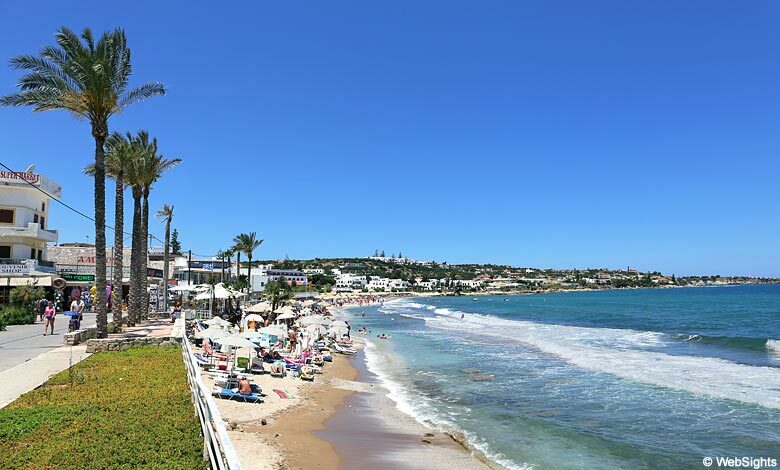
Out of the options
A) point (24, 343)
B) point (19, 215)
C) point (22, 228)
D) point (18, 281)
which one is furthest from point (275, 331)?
point (19, 215)

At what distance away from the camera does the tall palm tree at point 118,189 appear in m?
21.5

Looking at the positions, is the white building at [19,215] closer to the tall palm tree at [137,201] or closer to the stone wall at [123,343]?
the tall palm tree at [137,201]

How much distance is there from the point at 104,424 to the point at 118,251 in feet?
49.6

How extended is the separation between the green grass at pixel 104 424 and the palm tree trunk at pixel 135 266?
12362mm

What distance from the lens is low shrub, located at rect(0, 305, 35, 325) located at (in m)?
Answer: 26.0

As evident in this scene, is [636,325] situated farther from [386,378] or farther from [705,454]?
[705,454]

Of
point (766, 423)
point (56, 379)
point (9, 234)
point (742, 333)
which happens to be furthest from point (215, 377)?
point (742, 333)

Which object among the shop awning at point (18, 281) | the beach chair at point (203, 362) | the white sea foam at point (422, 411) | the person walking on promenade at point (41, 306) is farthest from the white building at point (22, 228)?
the white sea foam at point (422, 411)

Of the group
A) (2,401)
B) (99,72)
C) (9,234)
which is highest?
(99,72)

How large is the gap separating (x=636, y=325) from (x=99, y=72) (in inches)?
1860

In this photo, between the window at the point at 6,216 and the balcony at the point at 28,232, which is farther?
the window at the point at 6,216

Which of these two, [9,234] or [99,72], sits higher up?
[99,72]

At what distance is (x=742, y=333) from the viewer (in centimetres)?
3869

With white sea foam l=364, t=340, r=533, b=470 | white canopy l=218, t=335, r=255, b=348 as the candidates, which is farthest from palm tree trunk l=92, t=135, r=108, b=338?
white sea foam l=364, t=340, r=533, b=470
